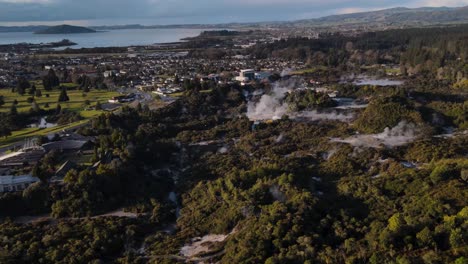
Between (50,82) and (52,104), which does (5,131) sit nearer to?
(52,104)

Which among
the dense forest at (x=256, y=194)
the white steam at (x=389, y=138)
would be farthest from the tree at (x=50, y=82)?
the white steam at (x=389, y=138)

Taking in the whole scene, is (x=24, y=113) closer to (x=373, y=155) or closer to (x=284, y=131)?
(x=284, y=131)

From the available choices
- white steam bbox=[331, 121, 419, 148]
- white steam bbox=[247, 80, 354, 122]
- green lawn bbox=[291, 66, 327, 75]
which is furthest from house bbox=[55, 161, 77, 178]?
green lawn bbox=[291, 66, 327, 75]

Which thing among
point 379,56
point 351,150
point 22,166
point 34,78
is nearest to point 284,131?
point 351,150

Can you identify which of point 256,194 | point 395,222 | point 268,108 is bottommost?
point 256,194

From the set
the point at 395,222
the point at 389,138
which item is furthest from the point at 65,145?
the point at 395,222

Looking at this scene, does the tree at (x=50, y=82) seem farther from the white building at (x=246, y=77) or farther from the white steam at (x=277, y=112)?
the white steam at (x=277, y=112)
